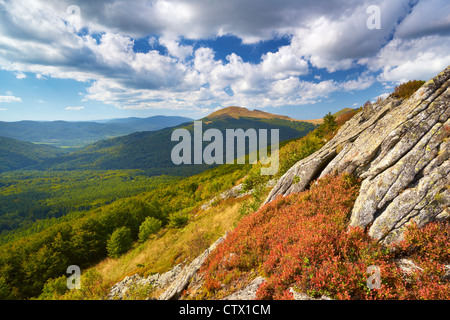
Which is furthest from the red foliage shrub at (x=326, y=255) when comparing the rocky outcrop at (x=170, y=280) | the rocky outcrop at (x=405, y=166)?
the rocky outcrop at (x=170, y=280)

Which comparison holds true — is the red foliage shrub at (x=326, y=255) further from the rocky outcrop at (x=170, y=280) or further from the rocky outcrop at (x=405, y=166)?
the rocky outcrop at (x=170, y=280)

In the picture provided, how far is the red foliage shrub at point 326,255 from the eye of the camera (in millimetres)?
6348

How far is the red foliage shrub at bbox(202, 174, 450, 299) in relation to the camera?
6348 mm

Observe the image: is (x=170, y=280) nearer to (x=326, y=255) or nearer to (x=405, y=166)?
(x=326, y=255)

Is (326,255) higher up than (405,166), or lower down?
lower down

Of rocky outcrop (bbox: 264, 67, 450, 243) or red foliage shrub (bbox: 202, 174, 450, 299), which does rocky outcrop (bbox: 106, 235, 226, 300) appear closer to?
red foliage shrub (bbox: 202, 174, 450, 299)

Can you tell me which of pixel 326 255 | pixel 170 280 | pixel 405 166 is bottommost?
pixel 170 280

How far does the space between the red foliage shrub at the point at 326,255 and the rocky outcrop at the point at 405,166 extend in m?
0.67

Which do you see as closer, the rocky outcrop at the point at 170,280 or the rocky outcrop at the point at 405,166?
the rocky outcrop at the point at 405,166

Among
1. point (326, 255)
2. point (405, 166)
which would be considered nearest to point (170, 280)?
point (326, 255)

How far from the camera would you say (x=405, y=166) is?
9383 millimetres

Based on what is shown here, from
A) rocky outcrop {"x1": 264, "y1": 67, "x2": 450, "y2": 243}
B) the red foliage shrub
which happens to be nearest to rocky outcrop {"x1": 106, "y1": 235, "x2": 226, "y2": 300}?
the red foliage shrub

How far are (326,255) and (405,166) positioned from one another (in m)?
6.40
